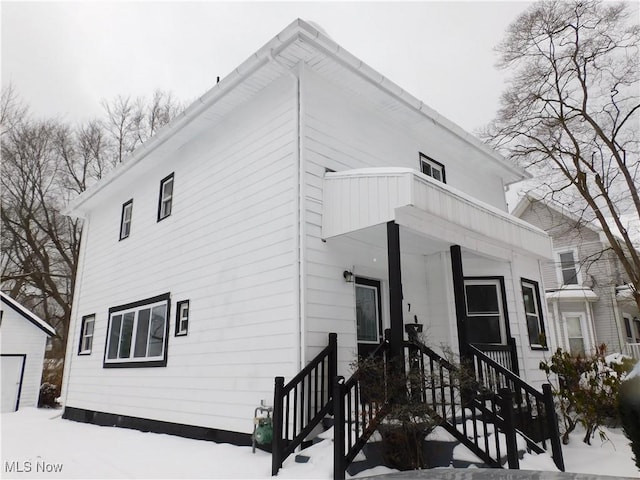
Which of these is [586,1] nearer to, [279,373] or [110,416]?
[279,373]

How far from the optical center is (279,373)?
5734mm

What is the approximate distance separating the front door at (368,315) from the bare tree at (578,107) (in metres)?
8.60

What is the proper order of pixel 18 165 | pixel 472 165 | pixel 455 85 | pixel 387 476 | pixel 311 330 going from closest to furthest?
pixel 387 476 → pixel 311 330 → pixel 472 165 → pixel 18 165 → pixel 455 85

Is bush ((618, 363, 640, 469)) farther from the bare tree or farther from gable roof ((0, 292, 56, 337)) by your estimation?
gable roof ((0, 292, 56, 337))

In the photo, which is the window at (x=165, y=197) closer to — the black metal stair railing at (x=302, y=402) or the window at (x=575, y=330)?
the black metal stair railing at (x=302, y=402)

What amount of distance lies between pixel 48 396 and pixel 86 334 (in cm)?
641

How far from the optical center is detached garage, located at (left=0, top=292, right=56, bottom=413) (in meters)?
14.4

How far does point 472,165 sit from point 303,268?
6.02 meters

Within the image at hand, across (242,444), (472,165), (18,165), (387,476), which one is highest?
(18,165)

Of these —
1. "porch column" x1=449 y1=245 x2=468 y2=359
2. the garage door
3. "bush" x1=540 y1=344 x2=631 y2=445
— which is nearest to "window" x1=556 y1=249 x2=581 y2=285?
"bush" x1=540 y1=344 x2=631 y2=445

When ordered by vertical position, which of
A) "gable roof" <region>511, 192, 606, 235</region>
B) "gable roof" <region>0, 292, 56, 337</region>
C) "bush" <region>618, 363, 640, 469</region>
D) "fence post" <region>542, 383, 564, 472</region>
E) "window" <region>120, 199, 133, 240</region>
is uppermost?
"gable roof" <region>511, 192, 606, 235</region>

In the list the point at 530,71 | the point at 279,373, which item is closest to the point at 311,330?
the point at 279,373

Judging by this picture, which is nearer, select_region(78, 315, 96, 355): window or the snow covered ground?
the snow covered ground

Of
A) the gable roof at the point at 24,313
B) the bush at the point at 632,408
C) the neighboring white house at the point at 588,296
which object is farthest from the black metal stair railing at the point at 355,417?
the gable roof at the point at 24,313
